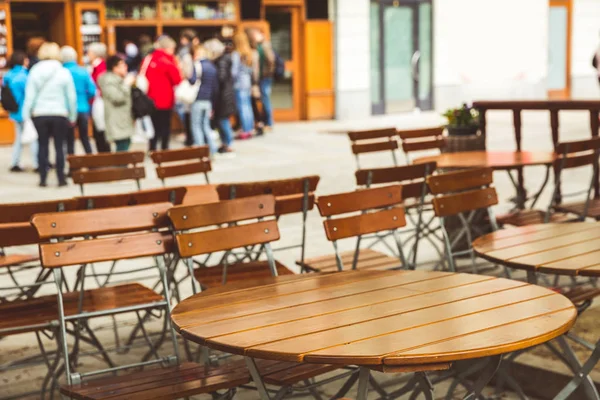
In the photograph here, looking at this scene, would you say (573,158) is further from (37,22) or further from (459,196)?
(37,22)

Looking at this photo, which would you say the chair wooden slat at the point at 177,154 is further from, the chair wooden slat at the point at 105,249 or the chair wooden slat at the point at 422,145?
the chair wooden slat at the point at 105,249

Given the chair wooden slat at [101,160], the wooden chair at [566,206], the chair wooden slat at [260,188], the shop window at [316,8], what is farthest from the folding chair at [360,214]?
the shop window at [316,8]

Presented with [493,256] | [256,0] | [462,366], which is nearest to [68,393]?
[493,256]

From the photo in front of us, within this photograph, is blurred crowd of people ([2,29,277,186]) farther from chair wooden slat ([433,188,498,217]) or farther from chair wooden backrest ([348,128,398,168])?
chair wooden slat ([433,188,498,217])

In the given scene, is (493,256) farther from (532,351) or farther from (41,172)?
(41,172)

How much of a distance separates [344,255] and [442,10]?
16147mm

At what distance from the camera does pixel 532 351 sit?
4723 mm

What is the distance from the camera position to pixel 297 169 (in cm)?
1210

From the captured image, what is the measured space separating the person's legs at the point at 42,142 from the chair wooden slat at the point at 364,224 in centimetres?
734

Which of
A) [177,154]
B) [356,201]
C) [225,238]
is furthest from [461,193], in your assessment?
[177,154]

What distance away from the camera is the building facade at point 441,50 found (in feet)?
64.3

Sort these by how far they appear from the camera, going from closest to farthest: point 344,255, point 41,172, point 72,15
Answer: point 344,255
point 41,172
point 72,15

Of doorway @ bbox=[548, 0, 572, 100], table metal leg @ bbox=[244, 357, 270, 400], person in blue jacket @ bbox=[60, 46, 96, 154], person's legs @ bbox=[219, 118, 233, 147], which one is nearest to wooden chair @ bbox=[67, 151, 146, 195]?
table metal leg @ bbox=[244, 357, 270, 400]

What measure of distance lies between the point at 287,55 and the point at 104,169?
12993mm
